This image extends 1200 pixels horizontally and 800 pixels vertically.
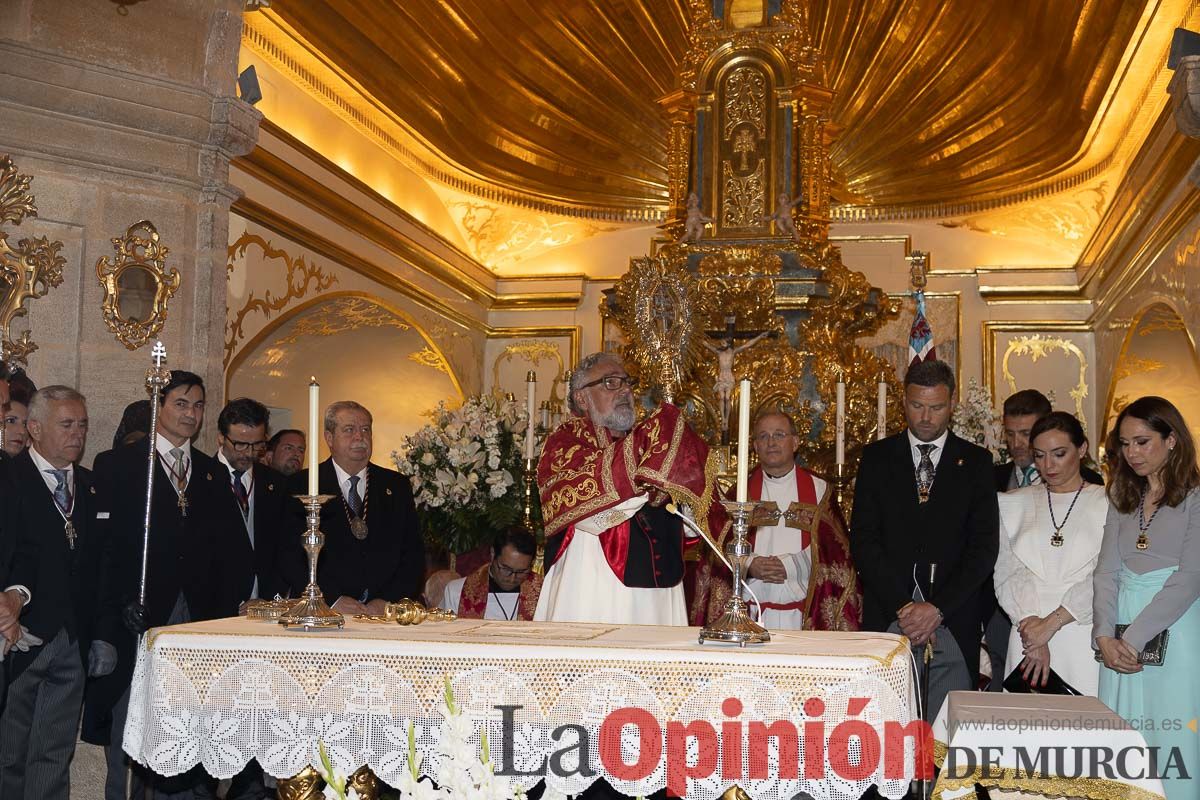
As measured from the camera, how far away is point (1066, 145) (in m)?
9.89

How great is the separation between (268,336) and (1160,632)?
17.7ft

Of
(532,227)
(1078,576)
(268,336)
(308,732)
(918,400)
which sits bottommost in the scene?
(308,732)

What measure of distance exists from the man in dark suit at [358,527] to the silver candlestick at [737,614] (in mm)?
2074

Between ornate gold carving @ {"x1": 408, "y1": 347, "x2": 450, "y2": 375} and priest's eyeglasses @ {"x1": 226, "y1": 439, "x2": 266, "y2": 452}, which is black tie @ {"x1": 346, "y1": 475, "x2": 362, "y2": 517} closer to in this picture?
priest's eyeglasses @ {"x1": 226, "y1": 439, "x2": 266, "y2": 452}

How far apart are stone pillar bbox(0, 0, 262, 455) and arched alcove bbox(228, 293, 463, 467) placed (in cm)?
104

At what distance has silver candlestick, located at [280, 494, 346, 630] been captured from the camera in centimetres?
333

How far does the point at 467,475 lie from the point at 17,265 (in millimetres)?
2115

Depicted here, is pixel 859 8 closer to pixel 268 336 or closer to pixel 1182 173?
pixel 1182 173

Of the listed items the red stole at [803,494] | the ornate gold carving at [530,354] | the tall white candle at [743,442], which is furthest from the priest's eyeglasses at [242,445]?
the ornate gold carving at [530,354]

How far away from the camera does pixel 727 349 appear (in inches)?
277

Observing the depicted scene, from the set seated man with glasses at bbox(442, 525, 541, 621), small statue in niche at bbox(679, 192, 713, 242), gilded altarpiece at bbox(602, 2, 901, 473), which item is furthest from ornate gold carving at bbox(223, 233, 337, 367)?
small statue in niche at bbox(679, 192, 713, 242)

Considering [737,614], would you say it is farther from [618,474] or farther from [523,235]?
[523,235]

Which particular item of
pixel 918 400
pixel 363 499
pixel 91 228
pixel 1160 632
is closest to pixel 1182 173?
pixel 918 400

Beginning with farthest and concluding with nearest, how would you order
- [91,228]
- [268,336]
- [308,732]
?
[268,336] < [91,228] < [308,732]
